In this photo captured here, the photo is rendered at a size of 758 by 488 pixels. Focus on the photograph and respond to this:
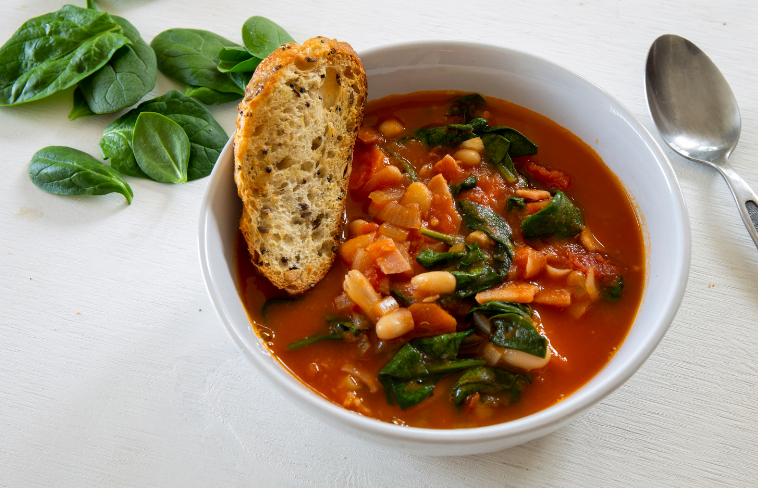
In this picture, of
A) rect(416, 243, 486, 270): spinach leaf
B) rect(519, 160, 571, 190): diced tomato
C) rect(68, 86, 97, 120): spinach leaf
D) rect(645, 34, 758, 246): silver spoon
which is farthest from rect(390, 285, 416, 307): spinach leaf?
rect(68, 86, 97, 120): spinach leaf

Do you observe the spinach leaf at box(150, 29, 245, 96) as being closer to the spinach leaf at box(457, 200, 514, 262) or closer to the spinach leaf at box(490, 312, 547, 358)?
the spinach leaf at box(457, 200, 514, 262)

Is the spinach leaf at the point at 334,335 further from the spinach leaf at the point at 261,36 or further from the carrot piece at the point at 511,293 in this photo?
the spinach leaf at the point at 261,36

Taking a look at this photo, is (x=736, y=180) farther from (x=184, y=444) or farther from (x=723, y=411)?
(x=184, y=444)

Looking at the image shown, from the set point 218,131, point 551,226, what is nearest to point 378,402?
point 551,226

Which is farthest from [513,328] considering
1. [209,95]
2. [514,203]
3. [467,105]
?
[209,95]

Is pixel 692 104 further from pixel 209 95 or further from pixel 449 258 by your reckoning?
pixel 209 95

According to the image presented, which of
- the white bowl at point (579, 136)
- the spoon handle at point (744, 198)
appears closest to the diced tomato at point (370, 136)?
the white bowl at point (579, 136)
